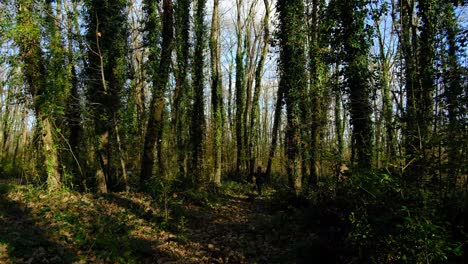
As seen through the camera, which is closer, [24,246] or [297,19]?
[24,246]

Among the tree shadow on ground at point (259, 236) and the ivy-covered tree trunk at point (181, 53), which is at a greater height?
the ivy-covered tree trunk at point (181, 53)

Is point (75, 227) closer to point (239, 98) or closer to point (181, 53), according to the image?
point (181, 53)

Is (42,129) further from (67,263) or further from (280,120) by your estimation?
(280,120)

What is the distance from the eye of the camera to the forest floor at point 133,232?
21.9ft

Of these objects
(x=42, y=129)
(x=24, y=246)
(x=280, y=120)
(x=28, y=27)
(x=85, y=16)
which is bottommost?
(x=24, y=246)

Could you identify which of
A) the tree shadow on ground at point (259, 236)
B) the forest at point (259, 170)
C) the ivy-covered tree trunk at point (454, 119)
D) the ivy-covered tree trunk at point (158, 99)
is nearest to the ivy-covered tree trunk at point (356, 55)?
the forest at point (259, 170)

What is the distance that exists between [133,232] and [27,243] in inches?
109

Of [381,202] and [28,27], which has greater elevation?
[28,27]

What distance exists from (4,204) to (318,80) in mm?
11882

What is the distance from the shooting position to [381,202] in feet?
20.6

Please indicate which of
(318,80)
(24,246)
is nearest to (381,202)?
(24,246)

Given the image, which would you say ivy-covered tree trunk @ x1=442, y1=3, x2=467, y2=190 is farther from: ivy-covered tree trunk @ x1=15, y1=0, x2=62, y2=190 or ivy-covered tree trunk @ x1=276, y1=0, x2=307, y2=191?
ivy-covered tree trunk @ x1=15, y1=0, x2=62, y2=190

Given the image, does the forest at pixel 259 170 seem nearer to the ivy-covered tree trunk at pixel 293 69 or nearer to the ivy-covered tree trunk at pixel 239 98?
the ivy-covered tree trunk at pixel 293 69

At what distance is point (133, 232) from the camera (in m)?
8.82
